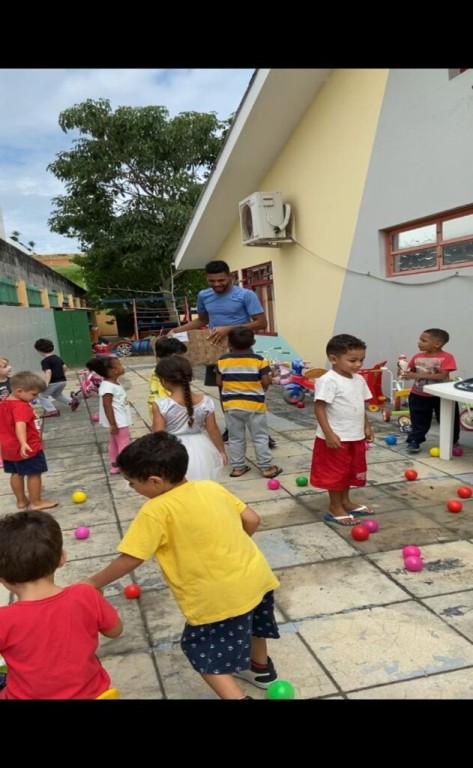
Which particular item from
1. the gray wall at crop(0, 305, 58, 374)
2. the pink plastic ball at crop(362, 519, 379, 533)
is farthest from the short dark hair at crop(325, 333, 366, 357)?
the gray wall at crop(0, 305, 58, 374)

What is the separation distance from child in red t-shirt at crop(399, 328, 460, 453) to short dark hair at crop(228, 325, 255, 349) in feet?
5.93

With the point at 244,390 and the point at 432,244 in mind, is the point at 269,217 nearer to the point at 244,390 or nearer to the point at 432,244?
the point at 432,244

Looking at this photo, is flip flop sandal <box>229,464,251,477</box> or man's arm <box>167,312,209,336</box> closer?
flip flop sandal <box>229,464,251,477</box>

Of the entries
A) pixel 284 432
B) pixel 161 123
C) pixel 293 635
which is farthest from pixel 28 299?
pixel 293 635

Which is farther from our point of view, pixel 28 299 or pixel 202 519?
pixel 28 299

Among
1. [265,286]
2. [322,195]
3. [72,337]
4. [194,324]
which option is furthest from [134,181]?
[194,324]

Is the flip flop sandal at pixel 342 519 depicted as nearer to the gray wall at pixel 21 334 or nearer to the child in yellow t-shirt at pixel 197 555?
the child in yellow t-shirt at pixel 197 555

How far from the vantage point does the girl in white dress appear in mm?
3715

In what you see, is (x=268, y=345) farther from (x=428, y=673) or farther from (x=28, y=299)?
(x=428, y=673)

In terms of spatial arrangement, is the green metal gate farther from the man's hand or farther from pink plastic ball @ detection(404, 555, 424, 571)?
pink plastic ball @ detection(404, 555, 424, 571)

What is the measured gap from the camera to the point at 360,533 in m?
3.84

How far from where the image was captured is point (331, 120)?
28.7 ft

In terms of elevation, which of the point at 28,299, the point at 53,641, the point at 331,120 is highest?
the point at 331,120
